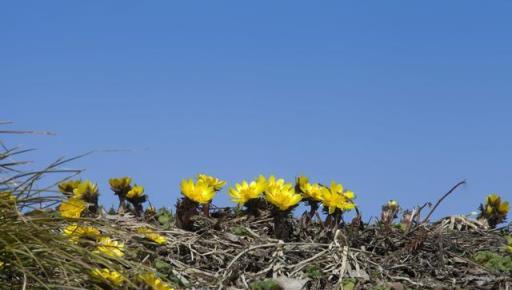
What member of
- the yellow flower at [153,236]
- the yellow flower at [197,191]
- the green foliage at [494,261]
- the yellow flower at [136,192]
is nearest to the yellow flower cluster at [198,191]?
the yellow flower at [197,191]

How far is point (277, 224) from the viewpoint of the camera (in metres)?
4.70

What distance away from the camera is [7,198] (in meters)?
3.83

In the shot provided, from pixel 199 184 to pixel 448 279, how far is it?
54.0 inches

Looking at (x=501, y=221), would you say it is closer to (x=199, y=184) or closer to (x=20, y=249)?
(x=199, y=184)

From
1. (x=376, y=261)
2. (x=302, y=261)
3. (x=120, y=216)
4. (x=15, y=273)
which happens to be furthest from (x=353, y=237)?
(x=15, y=273)

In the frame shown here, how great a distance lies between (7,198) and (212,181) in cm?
149

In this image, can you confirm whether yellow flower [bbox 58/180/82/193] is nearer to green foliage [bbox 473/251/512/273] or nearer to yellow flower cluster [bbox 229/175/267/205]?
yellow flower cluster [bbox 229/175/267/205]

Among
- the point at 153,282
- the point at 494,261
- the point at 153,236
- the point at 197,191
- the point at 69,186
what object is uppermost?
the point at 69,186

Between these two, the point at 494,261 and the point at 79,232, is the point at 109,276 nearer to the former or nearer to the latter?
the point at 79,232

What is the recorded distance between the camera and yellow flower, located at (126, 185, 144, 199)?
215 inches

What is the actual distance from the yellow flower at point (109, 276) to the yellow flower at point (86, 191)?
1.61m

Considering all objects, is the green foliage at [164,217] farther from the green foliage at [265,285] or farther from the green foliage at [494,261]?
the green foliage at [494,261]

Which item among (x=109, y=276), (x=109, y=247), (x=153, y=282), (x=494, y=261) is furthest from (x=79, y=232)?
(x=494, y=261)

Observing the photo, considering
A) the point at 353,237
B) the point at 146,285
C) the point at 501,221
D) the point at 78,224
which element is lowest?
the point at 146,285
